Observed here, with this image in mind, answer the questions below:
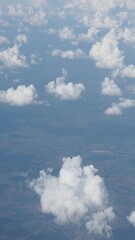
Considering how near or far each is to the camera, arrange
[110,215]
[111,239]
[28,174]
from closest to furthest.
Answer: [111,239]
[110,215]
[28,174]

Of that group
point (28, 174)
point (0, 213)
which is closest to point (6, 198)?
point (0, 213)

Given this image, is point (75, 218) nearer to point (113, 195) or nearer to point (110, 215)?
point (110, 215)

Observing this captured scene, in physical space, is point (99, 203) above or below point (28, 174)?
below

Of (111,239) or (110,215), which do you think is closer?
(111,239)

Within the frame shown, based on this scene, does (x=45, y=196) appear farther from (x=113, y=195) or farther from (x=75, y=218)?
(x=113, y=195)

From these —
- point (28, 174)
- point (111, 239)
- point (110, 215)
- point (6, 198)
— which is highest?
point (28, 174)

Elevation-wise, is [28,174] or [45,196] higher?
[28,174]

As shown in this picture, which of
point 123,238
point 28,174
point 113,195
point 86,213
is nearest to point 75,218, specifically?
point 86,213

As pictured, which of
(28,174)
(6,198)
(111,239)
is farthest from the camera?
(28,174)

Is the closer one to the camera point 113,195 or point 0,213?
point 0,213
